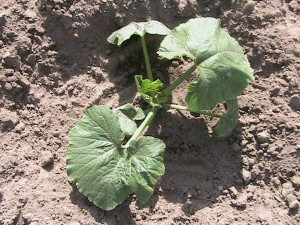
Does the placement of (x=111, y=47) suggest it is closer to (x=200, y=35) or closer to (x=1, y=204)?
(x=200, y=35)

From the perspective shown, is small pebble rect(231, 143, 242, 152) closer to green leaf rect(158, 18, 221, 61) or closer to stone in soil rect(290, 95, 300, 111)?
stone in soil rect(290, 95, 300, 111)

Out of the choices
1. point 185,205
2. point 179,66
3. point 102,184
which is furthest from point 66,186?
point 179,66

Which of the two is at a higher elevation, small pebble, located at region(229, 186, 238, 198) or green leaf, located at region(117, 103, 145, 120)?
green leaf, located at region(117, 103, 145, 120)

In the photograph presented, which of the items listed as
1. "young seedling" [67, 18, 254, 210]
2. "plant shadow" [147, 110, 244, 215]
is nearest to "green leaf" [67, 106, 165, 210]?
"young seedling" [67, 18, 254, 210]

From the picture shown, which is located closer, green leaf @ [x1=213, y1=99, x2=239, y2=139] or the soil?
the soil

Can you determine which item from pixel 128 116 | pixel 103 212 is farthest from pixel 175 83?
pixel 103 212

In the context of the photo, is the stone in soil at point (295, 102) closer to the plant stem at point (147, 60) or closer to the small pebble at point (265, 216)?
the small pebble at point (265, 216)

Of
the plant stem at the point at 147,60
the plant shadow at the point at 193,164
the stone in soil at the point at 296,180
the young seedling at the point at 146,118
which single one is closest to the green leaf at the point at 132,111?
the young seedling at the point at 146,118
